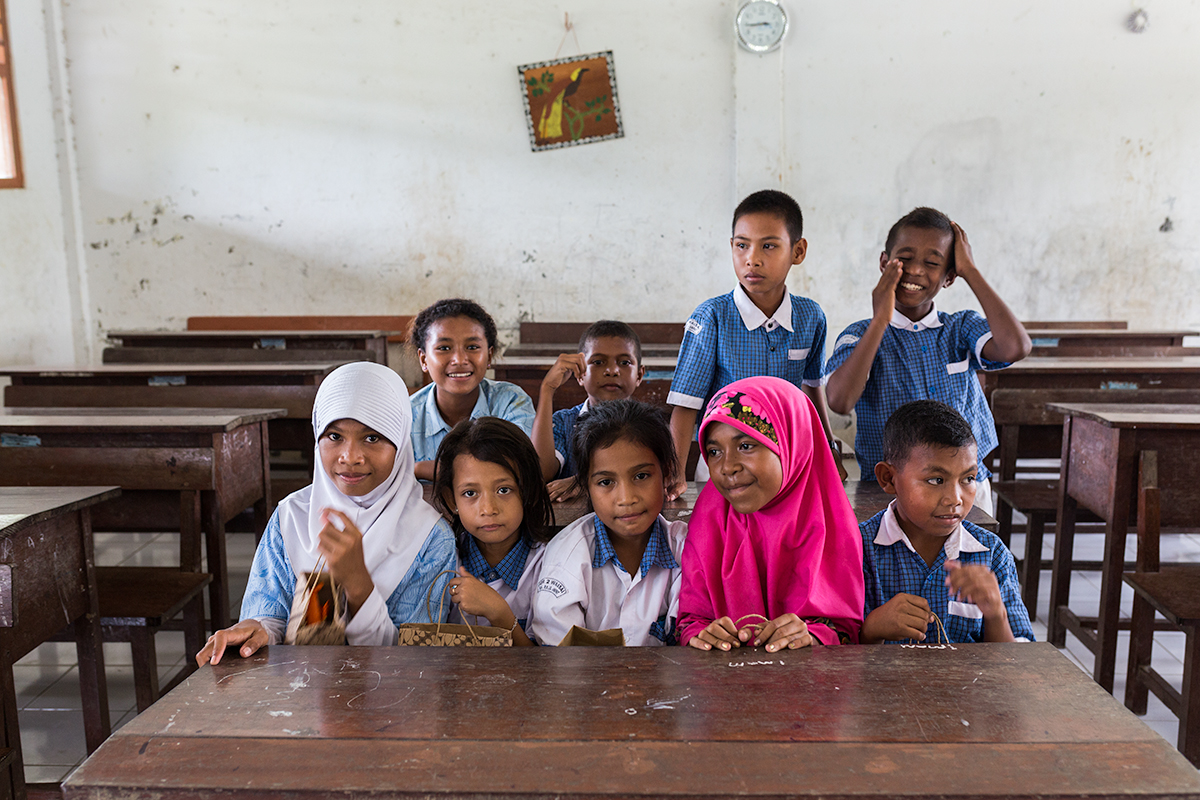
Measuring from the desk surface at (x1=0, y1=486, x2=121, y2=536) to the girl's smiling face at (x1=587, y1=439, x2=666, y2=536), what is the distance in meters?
1.07

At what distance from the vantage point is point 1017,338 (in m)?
1.90

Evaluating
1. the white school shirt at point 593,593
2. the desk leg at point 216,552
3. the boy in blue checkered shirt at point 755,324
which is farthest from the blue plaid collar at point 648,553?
the desk leg at point 216,552

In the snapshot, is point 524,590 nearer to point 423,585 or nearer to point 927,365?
point 423,585

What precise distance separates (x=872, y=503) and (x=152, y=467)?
1926 mm

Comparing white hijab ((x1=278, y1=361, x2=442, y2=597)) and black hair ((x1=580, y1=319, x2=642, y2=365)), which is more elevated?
black hair ((x1=580, y1=319, x2=642, y2=365))

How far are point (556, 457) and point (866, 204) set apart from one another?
4142 mm

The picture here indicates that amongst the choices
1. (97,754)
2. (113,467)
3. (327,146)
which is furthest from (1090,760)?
(327,146)

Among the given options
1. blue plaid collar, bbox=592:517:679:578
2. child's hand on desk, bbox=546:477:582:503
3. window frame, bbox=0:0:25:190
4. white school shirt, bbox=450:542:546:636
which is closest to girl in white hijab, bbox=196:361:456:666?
white school shirt, bbox=450:542:546:636

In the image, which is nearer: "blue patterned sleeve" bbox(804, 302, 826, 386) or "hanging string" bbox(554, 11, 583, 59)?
"blue patterned sleeve" bbox(804, 302, 826, 386)

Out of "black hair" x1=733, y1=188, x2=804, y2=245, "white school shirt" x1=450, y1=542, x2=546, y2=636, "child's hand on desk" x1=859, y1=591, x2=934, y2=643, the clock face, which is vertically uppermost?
the clock face

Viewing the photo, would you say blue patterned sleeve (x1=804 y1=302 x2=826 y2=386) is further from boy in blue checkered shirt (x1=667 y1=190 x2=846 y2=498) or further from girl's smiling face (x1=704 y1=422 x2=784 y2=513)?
girl's smiling face (x1=704 y1=422 x2=784 y2=513)

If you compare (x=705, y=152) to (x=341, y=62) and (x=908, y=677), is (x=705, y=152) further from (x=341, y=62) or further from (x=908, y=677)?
(x=908, y=677)

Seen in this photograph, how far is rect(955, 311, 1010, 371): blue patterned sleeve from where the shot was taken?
77.5 inches

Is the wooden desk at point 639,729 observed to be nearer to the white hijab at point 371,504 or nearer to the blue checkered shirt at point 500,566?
the white hijab at point 371,504
